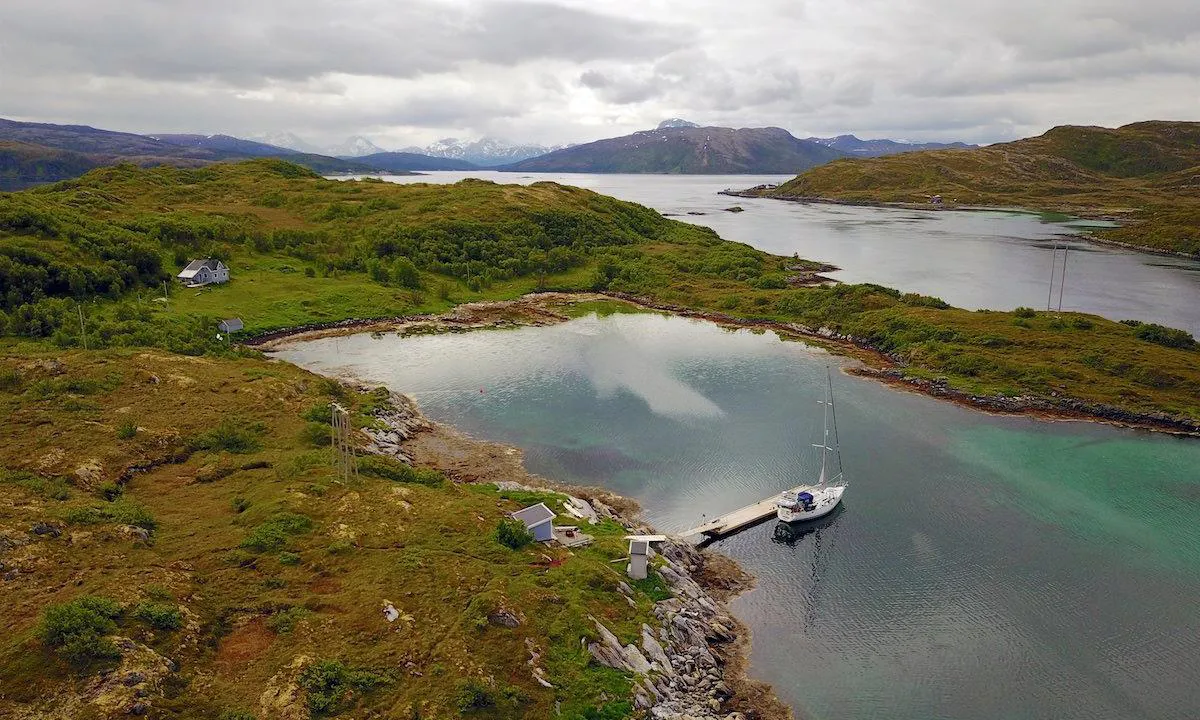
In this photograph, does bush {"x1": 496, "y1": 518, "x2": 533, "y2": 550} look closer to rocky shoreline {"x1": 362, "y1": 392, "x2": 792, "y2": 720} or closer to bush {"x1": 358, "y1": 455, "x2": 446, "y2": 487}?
rocky shoreline {"x1": 362, "y1": 392, "x2": 792, "y2": 720}

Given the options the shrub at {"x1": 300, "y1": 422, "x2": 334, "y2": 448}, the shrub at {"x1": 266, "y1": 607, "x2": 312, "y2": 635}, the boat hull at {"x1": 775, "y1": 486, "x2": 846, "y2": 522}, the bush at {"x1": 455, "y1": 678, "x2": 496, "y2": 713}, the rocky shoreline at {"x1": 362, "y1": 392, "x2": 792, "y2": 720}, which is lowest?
the rocky shoreline at {"x1": 362, "y1": 392, "x2": 792, "y2": 720}

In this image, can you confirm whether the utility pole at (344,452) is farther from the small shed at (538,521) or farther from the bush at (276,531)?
the small shed at (538,521)

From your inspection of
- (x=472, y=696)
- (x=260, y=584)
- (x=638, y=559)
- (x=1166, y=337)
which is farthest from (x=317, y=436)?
(x=1166, y=337)

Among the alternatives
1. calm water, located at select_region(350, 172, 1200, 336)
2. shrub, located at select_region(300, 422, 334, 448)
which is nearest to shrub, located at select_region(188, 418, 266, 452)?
shrub, located at select_region(300, 422, 334, 448)

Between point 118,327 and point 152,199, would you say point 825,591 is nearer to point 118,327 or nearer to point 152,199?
point 118,327

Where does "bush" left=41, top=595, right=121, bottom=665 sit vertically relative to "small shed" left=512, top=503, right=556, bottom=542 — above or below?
above

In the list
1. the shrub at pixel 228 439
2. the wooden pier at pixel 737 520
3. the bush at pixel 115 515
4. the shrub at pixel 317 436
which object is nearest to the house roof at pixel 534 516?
the wooden pier at pixel 737 520

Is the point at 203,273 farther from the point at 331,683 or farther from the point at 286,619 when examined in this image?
the point at 331,683
